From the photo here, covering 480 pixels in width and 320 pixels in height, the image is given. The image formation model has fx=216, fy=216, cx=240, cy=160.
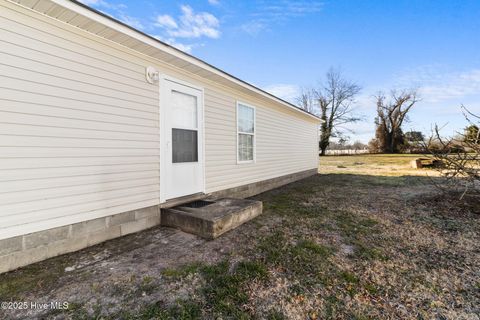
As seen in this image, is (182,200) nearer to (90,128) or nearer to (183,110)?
(183,110)

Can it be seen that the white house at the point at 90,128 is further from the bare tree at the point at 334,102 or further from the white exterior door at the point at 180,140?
the bare tree at the point at 334,102

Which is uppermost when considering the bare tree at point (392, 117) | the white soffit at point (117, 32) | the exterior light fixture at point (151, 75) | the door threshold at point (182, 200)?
the bare tree at point (392, 117)

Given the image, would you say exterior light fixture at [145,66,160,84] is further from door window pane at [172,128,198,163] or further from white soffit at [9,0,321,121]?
door window pane at [172,128,198,163]

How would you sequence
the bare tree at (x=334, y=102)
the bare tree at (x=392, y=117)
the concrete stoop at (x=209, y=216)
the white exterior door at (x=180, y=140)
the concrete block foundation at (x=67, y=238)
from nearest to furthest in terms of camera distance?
the concrete block foundation at (x=67, y=238) → the concrete stoop at (x=209, y=216) → the white exterior door at (x=180, y=140) → the bare tree at (x=334, y=102) → the bare tree at (x=392, y=117)

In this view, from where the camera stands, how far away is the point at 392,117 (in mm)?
32062

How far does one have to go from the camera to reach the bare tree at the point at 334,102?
2806 cm

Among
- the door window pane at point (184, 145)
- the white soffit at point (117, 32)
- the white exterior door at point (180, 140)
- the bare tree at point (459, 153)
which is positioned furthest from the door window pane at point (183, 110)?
the bare tree at point (459, 153)

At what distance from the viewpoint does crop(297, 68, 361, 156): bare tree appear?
2806 cm

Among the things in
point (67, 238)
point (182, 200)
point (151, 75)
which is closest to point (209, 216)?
point (182, 200)

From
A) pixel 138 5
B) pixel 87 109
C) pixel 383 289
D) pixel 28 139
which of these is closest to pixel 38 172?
pixel 28 139

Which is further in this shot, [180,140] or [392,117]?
[392,117]

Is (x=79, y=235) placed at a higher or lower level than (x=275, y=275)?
higher

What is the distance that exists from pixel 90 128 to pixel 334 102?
3049cm

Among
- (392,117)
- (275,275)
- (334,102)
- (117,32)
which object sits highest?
(334,102)
